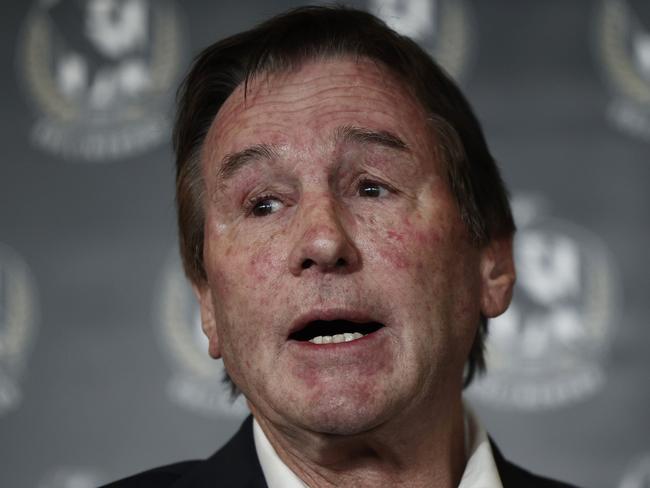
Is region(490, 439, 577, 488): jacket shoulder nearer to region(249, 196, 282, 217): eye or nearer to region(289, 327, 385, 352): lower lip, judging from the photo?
region(289, 327, 385, 352): lower lip

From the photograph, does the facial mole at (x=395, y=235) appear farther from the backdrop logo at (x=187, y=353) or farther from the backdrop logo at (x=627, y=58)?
the backdrop logo at (x=627, y=58)

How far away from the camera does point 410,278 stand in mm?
1524

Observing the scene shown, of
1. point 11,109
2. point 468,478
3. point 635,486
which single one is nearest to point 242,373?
point 468,478

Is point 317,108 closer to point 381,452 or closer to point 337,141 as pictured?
point 337,141

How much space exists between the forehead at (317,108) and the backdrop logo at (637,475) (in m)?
1.66

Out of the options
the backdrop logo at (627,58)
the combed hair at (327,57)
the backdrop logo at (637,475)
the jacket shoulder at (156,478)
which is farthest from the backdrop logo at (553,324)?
the jacket shoulder at (156,478)

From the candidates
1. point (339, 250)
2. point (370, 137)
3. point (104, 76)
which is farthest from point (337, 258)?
point (104, 76)

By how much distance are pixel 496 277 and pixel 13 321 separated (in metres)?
1.82

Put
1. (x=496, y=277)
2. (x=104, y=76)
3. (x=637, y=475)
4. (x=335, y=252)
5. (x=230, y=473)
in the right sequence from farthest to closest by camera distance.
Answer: (x=104, y=76), (x=637, y=475), (x=496, y=277), (x=230, y=473), (x=335, y=252)

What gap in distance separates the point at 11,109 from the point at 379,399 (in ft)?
7.09

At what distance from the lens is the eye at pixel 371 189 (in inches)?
62.6

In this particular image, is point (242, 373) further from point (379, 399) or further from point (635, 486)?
point (635, 486)

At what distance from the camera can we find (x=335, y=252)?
1445 millimetres

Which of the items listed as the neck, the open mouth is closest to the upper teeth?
the open mouth
